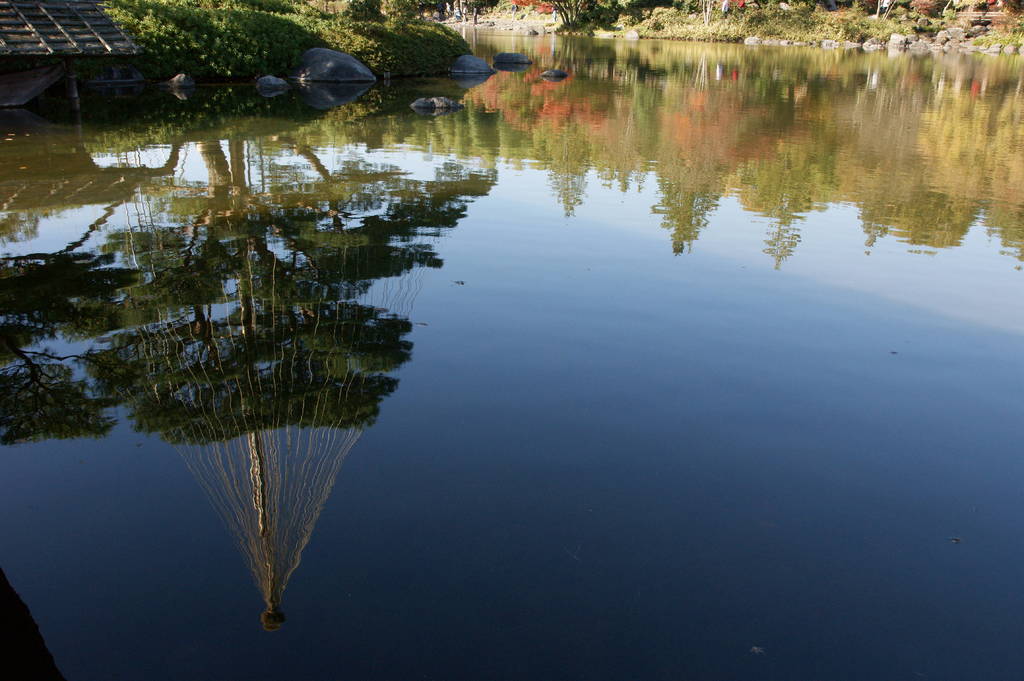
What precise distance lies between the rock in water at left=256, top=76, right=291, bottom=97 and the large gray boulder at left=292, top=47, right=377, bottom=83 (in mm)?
1492

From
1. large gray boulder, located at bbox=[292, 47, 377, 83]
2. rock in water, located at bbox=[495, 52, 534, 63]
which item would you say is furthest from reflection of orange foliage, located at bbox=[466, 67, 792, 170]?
rock in water, located at bbox=[495, 52, 534, 63]

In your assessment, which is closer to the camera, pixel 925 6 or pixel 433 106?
pixel 433 106

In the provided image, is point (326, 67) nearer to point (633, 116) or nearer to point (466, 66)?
point (466, 66)

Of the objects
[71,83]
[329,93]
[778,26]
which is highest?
[778,26]

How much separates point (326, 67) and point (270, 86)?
7.57ft

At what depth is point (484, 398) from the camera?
4566 millimetres

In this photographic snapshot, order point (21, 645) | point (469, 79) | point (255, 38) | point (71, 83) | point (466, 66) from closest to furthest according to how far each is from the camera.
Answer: point (21, 645) → point (71, 83) → point (255, 38) → point (469, 79) → point (466, 66)

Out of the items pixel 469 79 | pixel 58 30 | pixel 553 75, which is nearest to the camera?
pixel 58 30

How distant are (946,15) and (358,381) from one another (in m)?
54.1

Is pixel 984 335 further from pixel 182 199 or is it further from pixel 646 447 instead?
pixel 182 199

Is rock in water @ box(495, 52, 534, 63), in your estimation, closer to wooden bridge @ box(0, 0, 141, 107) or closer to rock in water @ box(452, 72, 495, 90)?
rock in water @ box(452, 72, 495, 90)

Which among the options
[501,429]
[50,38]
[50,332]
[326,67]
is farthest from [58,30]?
[501,429]

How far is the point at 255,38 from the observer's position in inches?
739

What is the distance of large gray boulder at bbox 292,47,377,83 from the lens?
785 inches
